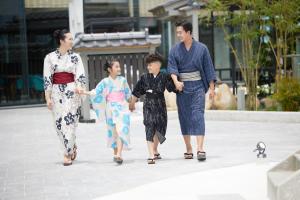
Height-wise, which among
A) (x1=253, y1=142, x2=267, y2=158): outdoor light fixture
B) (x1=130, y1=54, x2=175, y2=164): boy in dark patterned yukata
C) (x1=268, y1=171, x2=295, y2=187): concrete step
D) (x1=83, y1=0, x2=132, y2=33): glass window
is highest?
(x1=83, y1=0, x2=132, y2=33): glass window

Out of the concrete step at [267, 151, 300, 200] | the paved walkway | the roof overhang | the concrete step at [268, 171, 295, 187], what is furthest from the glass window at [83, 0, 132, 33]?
the concrete step at [268, 171, 295, 187]

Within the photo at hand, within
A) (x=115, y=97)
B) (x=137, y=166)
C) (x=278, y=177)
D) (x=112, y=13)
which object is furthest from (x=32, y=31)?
(x=278, y=177)

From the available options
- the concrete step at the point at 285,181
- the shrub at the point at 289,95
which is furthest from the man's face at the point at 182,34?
the shrub at the point at 289,95

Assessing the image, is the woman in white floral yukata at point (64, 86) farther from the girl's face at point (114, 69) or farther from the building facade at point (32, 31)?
the building facade at point (32, 31)

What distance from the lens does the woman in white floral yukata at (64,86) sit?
822 centimetres

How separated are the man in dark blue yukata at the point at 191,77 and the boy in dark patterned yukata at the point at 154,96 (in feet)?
0.52

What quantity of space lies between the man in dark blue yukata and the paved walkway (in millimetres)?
458

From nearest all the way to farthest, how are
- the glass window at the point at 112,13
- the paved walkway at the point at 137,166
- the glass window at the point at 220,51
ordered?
the paved walkway at the point at 137,166
the glass window at the point at 112,13
the glass window at the point at 220,51

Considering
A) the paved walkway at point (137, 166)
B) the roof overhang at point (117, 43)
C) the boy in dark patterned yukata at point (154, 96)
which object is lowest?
the paved walkway at point (137, 166)

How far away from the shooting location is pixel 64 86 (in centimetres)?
825

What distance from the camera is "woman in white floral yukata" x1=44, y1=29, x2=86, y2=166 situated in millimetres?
8219

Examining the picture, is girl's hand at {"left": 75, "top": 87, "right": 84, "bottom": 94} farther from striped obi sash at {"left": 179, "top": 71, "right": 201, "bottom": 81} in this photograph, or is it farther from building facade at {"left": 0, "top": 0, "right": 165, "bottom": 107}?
building facade at {"left": 0, "top": 0, "right": 165, "bottom": 107}

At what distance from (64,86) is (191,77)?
1626 millimetres

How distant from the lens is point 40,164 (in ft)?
27.6
